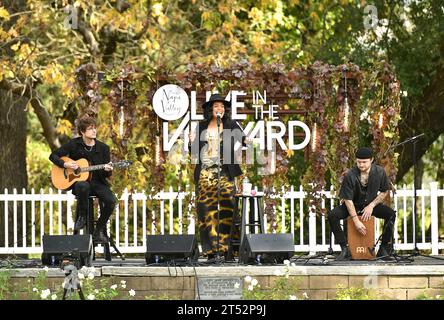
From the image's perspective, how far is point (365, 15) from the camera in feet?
59.0

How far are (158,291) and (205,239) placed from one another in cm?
143

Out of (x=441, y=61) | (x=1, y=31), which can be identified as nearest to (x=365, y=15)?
(x=441, y=61)

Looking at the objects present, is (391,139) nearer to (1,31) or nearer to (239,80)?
(239,80)

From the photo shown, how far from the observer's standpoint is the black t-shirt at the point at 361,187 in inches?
466

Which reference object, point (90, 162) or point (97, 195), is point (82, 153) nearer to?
point (90, 162)

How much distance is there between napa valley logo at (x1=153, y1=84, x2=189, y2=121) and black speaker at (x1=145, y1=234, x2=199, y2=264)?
282 centimetres

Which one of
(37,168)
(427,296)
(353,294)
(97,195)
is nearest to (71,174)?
(97,195)

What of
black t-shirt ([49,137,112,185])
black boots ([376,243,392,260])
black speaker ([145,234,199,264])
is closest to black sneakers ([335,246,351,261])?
black boots ([376,243,392,260])

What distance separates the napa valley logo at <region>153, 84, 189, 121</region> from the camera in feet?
45.0

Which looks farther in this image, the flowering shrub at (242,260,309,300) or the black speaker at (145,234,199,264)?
the black speaker at (145,234,199,264)

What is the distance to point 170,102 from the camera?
13.8m

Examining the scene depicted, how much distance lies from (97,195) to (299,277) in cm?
307

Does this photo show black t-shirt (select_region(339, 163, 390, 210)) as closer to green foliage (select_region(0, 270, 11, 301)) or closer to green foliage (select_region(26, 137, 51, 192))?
green foliage (select_region(0, 270, 11, 301))
